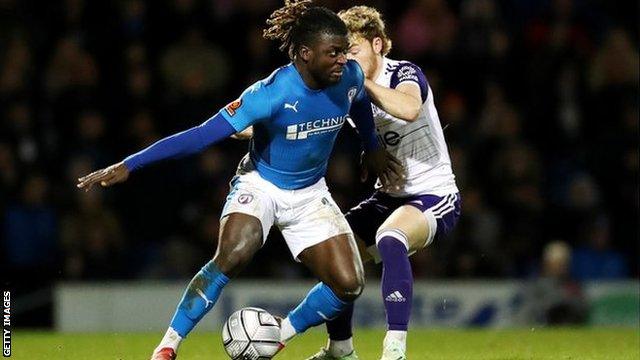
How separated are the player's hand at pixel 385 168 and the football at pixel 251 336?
124 cm

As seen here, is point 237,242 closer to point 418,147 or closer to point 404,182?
point 404,182

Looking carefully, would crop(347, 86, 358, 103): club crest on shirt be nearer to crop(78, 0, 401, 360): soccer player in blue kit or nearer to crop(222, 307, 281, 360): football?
crop(78, 0, 401, 360): soccer player in blue kit

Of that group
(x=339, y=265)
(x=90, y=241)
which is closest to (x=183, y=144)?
(x=339, y=265)

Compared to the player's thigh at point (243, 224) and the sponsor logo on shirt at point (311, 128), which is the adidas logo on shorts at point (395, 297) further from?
the sponsor logo on shirt at point (311, 128)

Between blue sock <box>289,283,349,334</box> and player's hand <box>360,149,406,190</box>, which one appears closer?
blue sock <box>289,283,349,334</box>

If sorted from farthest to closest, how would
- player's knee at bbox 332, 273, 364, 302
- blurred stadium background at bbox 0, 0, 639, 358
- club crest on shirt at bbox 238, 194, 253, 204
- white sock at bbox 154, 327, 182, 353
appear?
blurred stadium background at bbox 0, 0, 639, 358 → club crest on shirt at bbox 238, 194, 253, 204 → player's knee at bbox 332, 273, 364, 302 → white sock at bbox 154, 327, 182, 353

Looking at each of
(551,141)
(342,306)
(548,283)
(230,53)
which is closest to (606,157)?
(551,141)

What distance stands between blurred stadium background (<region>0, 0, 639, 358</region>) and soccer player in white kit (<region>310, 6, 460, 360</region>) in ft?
13.7

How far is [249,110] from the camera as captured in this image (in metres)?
7.22

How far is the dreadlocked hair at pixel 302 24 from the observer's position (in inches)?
290

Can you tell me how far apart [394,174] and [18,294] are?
18.1 ft

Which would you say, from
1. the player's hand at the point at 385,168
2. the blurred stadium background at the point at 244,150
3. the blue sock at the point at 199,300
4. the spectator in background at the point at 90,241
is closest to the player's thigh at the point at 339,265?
the blue sock at the point at 199,300

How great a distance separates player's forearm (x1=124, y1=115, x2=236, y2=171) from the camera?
23.3 feet
